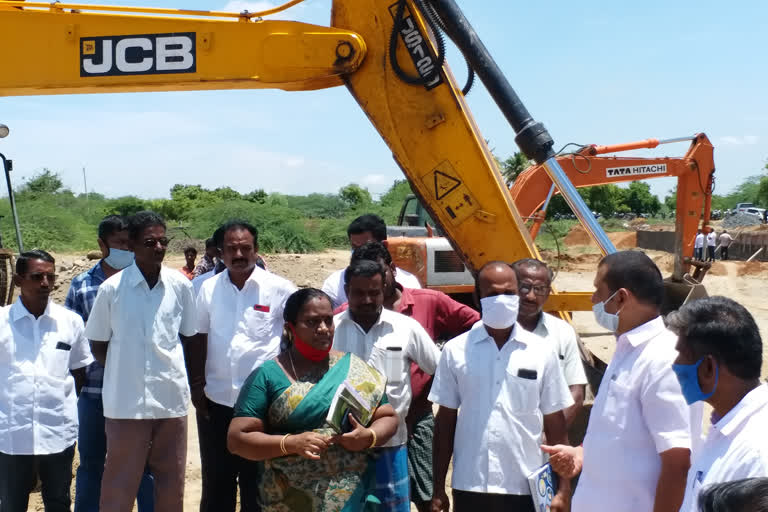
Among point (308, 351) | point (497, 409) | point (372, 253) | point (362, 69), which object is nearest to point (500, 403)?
point (497, 409)

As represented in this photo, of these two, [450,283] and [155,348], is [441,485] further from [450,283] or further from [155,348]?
[450,283]

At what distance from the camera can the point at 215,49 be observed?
5398 millimetres

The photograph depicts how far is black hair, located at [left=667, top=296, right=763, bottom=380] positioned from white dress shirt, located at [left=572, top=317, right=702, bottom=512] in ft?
1.96

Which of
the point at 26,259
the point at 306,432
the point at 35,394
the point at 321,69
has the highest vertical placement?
the point at 321,69

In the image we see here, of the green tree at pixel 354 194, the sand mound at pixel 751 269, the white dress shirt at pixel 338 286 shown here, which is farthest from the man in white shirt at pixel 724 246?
the green tree at pixel 354 194

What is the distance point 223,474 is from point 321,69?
283 centimetres

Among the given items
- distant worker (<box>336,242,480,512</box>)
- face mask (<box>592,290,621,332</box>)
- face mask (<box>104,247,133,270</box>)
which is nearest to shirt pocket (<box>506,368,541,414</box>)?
face mask (<box>592,290,621,332</box>)

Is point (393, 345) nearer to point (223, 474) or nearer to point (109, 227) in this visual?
point (223, 474)

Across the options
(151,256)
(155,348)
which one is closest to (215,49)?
(151,256)

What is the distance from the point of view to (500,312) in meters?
3.38

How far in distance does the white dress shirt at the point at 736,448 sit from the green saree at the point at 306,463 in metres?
1.40

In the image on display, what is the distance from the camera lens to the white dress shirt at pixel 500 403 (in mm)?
3236

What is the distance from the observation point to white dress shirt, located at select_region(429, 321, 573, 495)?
3.24 metres

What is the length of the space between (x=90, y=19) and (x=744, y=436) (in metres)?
4.89
